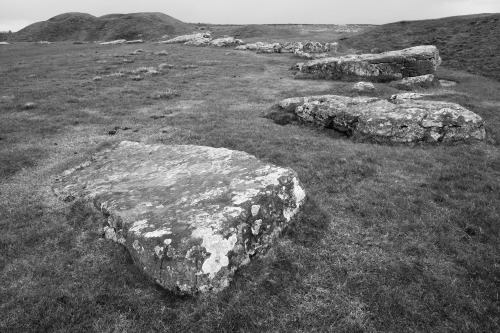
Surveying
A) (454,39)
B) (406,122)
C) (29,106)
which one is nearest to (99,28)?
(29,106)

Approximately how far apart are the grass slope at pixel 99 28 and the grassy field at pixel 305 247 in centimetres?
8525

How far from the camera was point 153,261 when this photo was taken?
7941 millimetres

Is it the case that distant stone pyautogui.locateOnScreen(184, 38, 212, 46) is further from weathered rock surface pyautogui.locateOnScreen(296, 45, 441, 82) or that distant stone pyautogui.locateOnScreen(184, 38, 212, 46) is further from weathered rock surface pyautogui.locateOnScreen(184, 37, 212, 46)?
weathered rock surface pyautogui.locateOnScreen(296, 45, 441, 82)

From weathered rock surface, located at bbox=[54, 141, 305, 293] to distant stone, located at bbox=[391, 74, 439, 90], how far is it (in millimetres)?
24169

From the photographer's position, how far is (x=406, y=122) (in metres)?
17.2

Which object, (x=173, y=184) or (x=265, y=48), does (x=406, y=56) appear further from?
(x=265, y=48)

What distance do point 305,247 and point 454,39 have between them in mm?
55800

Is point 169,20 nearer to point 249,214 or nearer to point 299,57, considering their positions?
point 299,57

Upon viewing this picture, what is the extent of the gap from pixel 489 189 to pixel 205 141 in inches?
522

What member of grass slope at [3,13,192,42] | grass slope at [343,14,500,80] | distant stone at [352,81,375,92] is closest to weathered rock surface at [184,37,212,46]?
grass slope at [3,13,192,42]

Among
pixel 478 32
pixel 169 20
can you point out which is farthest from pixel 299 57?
pixel 169 20

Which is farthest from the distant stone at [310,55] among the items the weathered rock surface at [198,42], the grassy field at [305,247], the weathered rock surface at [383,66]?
the grassy field at [305,247]

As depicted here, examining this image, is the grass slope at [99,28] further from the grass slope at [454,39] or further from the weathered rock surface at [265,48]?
the grass slope at [454,39]

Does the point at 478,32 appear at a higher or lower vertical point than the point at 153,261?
higher
